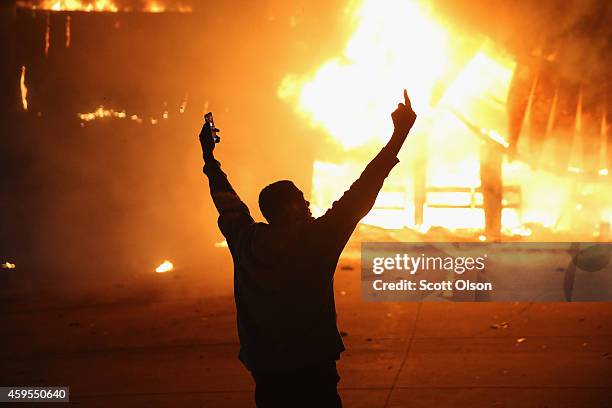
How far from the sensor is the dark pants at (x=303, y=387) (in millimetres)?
2242

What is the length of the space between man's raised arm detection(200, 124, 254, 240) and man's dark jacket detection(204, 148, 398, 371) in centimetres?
17

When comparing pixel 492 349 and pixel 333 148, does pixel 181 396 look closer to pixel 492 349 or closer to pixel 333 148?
pixel 492 349

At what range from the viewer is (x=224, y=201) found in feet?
8.27

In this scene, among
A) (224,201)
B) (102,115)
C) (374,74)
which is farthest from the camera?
(374,74)

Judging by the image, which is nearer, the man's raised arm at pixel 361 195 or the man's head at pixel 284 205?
the man's raised arm at pixel 361 195

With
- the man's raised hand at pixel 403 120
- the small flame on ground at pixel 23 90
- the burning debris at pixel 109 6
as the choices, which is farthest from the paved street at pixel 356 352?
the burning debris at pixel 109 6

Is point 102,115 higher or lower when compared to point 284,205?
higher

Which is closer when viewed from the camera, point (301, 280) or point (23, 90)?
point (301, 280)

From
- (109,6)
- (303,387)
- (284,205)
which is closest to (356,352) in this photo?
(303,387)

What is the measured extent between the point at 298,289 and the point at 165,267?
8733mm

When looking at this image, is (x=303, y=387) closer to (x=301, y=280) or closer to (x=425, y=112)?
(x=301, y=280)

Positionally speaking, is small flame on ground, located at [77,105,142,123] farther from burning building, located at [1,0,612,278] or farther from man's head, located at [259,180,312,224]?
man's head, located at [259,180,312,224]

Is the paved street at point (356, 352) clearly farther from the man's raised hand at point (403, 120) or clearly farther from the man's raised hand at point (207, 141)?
the man's raised hand at point (403, 120)

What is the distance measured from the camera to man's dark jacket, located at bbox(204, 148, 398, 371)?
7.18ft
